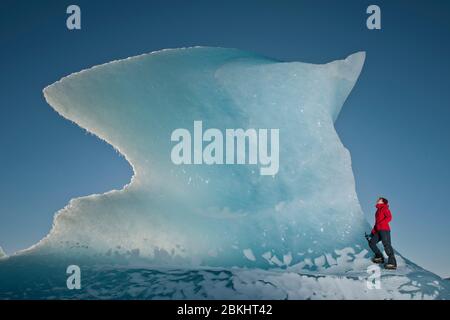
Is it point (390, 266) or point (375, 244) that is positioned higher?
point (375, 244)

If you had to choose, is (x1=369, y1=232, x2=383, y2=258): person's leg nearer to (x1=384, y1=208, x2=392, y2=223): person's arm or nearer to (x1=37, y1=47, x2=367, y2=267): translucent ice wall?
(x1=384, y1=208, x2=392, y2=223): person's arm

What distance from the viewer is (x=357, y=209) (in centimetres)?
1225

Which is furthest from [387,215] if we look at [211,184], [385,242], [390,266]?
[211,184]

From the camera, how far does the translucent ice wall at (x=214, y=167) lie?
452 inches

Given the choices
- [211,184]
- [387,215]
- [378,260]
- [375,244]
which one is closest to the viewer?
[387,215]

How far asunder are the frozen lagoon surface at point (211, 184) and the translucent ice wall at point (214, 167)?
0.03 metres

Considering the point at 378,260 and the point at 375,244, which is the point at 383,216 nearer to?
the point at 375,244

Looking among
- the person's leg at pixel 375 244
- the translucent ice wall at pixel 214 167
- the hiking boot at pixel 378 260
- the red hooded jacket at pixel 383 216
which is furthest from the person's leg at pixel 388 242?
the translucent ice wall at pixel 214 167

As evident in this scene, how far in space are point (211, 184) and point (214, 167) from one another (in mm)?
440

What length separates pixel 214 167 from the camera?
1227 cm

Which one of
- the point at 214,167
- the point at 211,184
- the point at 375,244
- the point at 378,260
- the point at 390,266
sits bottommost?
the point at 390,266

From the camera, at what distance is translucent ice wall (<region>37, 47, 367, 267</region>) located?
1149cm

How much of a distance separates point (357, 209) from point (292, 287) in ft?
12.1

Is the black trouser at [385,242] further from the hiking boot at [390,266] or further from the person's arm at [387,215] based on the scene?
the person's arm at [387,215]
